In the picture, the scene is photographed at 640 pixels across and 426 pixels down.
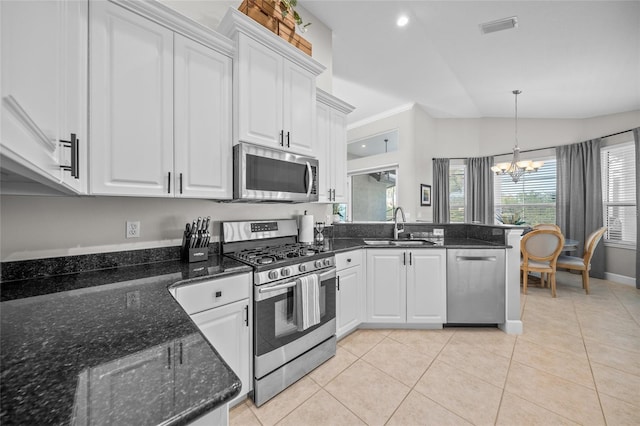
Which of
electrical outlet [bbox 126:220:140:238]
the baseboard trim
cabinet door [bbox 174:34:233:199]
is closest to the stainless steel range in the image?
cabinet door [bbox 174:34:233:199]

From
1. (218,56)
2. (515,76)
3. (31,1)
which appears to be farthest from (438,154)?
→ (31,1)

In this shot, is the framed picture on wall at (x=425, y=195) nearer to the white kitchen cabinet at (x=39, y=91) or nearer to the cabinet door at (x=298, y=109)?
the cabinet door at (x=298, y=109)

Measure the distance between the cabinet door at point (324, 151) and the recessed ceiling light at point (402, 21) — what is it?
4.29 feet

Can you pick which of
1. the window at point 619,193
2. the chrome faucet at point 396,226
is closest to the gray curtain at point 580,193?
the window at point 619,193

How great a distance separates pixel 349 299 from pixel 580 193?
5.29m

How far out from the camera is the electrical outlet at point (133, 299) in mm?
980

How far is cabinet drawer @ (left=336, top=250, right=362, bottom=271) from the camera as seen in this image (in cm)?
230

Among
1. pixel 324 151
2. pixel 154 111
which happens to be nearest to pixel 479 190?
pixel 324 151

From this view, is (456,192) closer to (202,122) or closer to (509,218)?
(509,218)

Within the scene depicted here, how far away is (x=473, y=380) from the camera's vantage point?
186 centimetres

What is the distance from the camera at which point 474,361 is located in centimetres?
209

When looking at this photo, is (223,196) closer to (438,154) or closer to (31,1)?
(31,1)

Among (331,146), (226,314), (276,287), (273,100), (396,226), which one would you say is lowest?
(226,314)

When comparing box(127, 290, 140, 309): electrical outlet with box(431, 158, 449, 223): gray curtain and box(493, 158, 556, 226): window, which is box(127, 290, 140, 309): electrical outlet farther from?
box(493, 158, 556, 226): window
